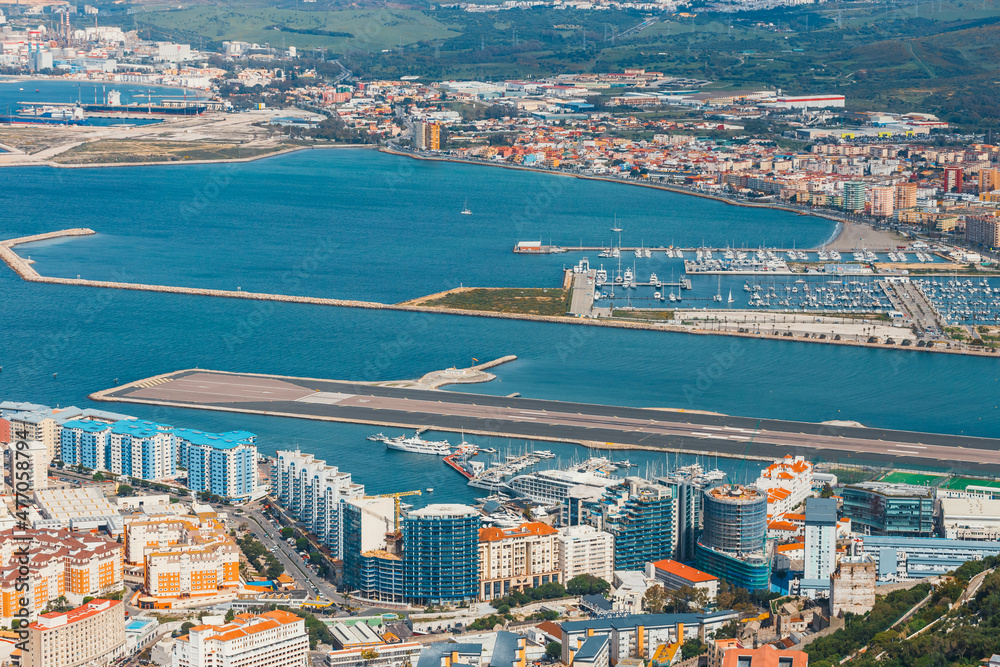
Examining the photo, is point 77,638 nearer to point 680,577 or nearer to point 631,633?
point 631,633

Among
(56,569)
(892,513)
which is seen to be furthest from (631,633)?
(56,569)

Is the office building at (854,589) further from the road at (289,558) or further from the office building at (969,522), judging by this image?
the road at (289,558)

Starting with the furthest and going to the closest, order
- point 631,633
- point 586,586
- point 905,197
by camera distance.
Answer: point 905,197, point 586,586, point 631,633

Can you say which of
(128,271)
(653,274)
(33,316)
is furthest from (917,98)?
(33,316)

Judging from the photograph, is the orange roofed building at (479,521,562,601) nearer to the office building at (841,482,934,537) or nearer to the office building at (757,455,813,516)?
the office building at (757,455,813,516)

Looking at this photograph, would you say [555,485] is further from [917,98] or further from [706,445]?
[917,98]

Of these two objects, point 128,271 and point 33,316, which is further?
point 128,271
